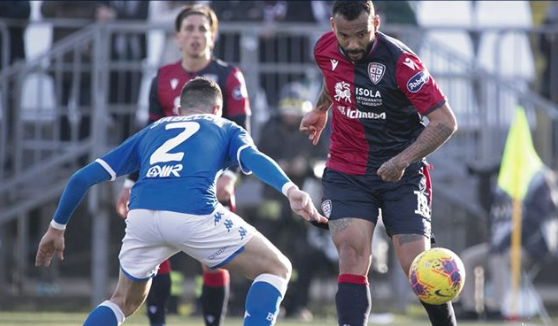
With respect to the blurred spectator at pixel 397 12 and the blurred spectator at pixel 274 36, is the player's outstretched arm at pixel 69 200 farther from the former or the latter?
the blurred spectator at pixel 397 12

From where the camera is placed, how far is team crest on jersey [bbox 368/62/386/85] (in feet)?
25.1

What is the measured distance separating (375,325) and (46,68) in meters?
4.84

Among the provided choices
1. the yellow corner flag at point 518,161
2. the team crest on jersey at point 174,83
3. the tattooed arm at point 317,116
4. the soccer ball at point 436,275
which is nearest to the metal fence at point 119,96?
the yellow corner flag at point 518,161

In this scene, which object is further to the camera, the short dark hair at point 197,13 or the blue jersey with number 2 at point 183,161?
the short dark hair at point 197,13

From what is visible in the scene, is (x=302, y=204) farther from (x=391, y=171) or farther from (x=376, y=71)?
(x=376, y=71)

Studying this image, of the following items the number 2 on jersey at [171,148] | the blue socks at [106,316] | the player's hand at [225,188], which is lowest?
the blue socks at [106,316]

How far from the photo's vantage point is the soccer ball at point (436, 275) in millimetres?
7211

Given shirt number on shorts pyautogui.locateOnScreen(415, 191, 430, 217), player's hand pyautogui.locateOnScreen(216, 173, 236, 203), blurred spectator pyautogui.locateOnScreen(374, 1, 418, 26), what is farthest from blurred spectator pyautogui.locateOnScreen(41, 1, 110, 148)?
shirt number on shorts pyautogui.locateOnScreen(415, 191, 430, 217)

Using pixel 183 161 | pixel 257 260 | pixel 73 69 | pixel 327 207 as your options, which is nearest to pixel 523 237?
pixel 73 69

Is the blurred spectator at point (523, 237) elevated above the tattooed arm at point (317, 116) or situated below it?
below

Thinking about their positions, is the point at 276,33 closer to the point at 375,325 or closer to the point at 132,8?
the point at 132,8

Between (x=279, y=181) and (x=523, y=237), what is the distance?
25.0ft

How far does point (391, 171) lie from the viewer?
7.46 meters

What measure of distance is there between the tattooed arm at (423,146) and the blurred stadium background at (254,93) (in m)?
6.46
